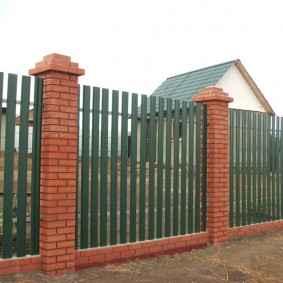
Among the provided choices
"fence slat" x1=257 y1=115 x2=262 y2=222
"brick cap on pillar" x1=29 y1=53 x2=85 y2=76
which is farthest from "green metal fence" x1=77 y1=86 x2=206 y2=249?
"fence slat" x1=257 y1=115 x2=262 y2=222

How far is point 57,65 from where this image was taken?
4.04 metres

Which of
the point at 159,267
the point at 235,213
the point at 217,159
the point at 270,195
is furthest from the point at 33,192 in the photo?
the point at 270,195

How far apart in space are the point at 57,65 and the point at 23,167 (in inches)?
44.4

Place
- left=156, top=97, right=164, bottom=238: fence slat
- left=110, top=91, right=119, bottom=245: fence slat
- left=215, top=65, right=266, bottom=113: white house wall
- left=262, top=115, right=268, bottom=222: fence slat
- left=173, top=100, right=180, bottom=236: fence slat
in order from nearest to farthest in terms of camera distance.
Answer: left=110, top=91, right=119, bottom=245: fence slat < left=156, top=97, right=164, bottom=238: fence slat < left=173, top=100, right=180, bottom=236: fence slat < left=262, top=115, right=268, bottom=222: fence slat < left=215, top=65, right=266, bottom=113: white house wall

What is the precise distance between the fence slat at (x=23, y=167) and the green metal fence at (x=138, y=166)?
67 centimetres

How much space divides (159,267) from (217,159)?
77.3 inches

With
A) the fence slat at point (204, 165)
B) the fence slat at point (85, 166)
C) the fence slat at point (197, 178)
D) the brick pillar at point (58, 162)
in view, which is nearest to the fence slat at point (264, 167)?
the fence slat at point (204, 165)

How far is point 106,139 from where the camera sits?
460cm

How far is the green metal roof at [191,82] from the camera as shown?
628 inches

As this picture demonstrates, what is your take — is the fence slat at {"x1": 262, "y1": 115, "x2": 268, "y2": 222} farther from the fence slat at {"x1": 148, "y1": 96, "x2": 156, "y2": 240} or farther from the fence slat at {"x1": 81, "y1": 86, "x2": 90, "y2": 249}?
the fence slat at {"x1": 81, "y1": 86, "x2": 90, "y2": 249}

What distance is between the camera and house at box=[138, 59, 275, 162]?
16.0 m

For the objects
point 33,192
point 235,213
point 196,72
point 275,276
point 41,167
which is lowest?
point 275,276

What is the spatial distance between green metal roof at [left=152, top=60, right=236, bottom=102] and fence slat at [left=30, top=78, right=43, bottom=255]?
466 inches

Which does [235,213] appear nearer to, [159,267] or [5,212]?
[159,267]
